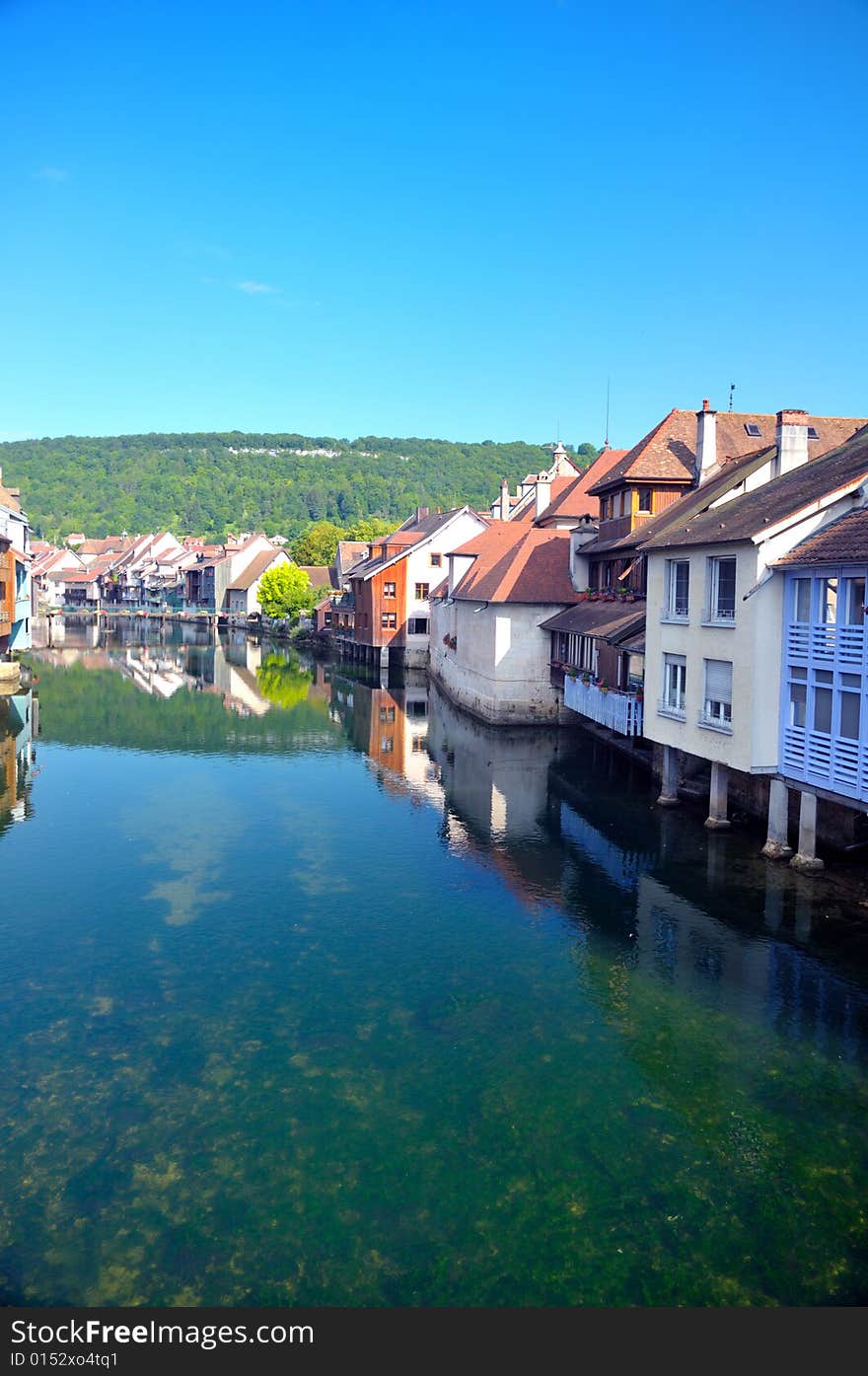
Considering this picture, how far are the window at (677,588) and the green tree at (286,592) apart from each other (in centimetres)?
8333

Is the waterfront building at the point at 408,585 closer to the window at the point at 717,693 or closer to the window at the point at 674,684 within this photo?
the window at the point at 674,684

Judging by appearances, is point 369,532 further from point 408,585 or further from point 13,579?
point 13,579

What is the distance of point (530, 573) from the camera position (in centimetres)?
4681

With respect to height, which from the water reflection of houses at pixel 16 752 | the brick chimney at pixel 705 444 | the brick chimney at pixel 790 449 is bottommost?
the water reflection of houses at pixel 16 752

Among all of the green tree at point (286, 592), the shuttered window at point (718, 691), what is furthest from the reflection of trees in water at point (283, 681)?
the shuttered window at point (718, 691)

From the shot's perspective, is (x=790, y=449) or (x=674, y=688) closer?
(x=674, y=688)

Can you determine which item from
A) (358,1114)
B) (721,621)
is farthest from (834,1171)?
(721,621)

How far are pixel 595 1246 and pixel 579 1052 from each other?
4510 millimetres

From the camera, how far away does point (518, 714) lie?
152 feet

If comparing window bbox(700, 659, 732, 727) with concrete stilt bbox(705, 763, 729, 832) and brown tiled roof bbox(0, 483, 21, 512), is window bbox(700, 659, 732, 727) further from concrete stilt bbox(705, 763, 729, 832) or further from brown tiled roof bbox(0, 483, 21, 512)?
brown tiled roof bbox(0, 483, 21, 512)

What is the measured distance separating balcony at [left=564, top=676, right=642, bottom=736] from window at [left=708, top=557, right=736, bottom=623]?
21.4 feet

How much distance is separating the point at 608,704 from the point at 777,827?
35.4 feet

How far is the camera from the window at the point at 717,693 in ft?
80.6

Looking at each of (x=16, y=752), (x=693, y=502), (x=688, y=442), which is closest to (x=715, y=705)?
(x=693, y=502)
